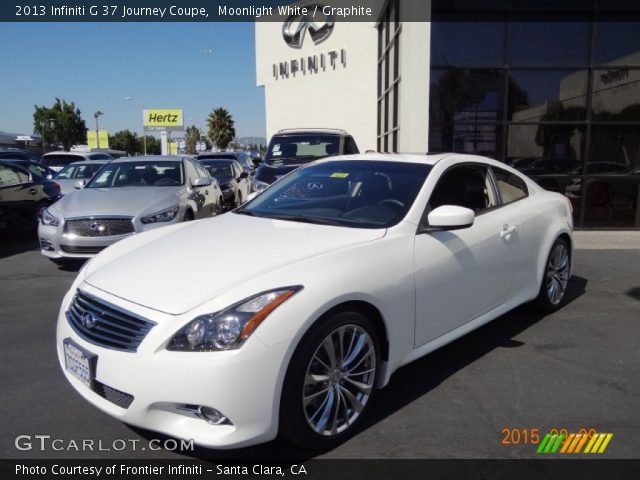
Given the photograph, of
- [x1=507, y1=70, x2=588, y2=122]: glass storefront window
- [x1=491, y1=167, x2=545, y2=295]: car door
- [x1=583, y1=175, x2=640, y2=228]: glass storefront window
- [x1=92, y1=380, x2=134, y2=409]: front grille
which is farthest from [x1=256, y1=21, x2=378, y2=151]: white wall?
[x1=92, y1=380, x2=134, y2=409]: front grille

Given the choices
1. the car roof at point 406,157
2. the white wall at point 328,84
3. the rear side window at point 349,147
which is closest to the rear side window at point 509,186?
the car roof at point 406,157

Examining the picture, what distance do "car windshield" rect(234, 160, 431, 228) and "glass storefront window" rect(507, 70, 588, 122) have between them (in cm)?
753

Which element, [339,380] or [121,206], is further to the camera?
[121,206]

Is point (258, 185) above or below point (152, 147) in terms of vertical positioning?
below

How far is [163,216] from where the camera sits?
689 centimetres

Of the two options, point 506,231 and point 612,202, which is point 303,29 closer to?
point 612,202

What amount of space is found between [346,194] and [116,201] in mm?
4168

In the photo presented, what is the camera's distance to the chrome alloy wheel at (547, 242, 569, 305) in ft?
16.4

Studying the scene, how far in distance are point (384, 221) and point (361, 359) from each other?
0.96m

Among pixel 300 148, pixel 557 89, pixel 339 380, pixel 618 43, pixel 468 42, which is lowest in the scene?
pixel 339 380

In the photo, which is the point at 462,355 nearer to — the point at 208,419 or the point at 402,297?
the point at 402,297

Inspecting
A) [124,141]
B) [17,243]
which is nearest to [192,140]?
[124,141]

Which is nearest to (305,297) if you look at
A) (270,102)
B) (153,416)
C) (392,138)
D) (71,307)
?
(153,416)

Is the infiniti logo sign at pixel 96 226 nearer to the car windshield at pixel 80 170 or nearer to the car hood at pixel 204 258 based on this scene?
the car hood at pixel 204 258
